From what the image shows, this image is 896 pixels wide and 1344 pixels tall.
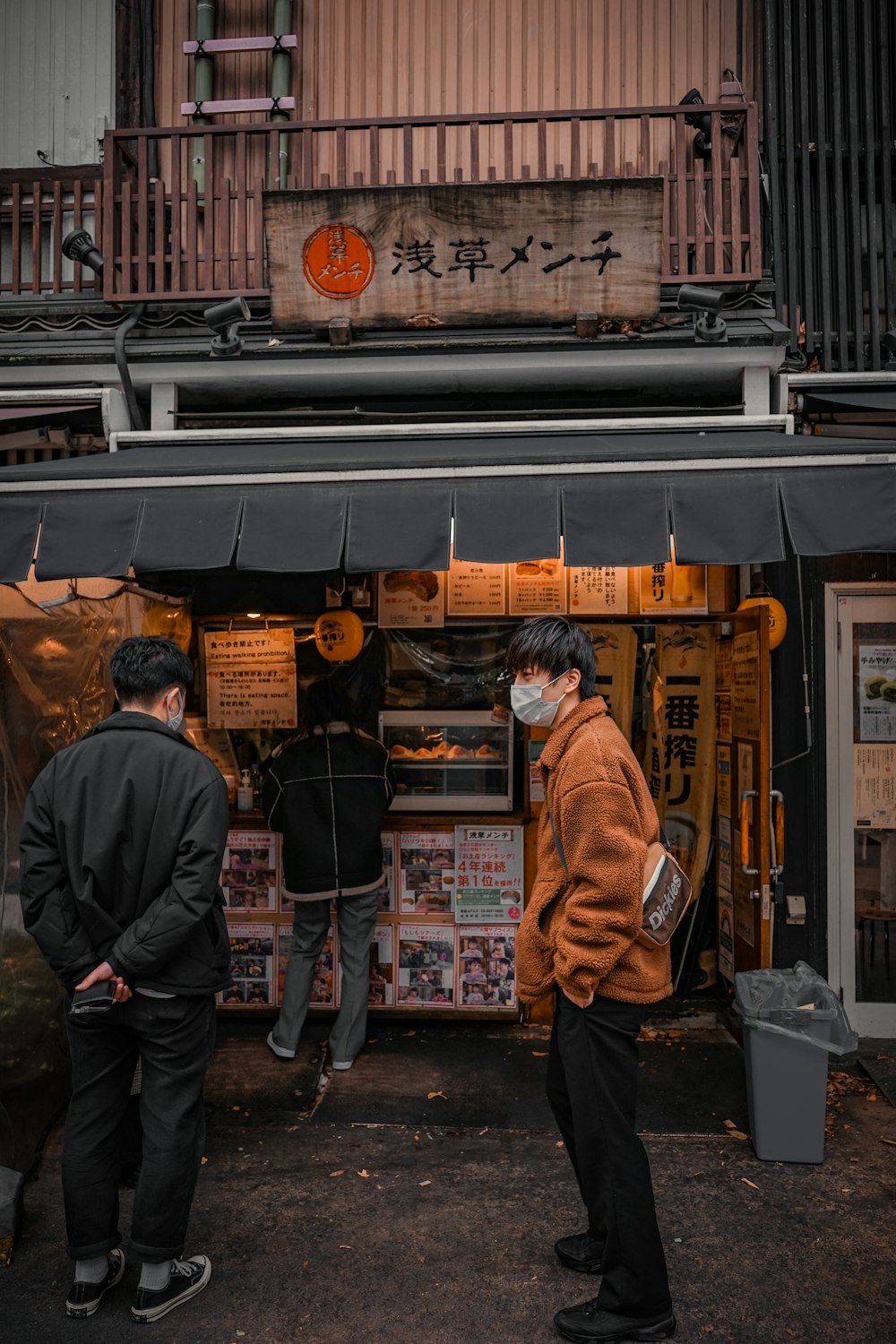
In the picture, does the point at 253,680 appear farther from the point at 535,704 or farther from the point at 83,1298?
the point at 83,1298

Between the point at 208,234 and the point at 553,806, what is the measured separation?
4932 mm

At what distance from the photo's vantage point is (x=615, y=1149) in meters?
3.25

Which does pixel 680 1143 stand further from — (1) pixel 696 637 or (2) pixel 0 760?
(2) pixel 0 760

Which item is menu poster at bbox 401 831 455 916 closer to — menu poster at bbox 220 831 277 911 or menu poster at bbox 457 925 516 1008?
menu poster at bbox 457 925 516 1008

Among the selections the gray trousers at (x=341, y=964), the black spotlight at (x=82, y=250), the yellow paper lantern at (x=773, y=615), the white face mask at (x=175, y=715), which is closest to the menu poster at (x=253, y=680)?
the gray trousers at (x=341, y=964)

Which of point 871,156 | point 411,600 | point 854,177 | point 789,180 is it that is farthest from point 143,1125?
point 871,156

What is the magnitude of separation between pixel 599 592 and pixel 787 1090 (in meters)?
3.51

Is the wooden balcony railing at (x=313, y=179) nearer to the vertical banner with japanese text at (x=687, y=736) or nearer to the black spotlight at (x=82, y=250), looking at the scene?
the black spotlight at (x=82, y=250)

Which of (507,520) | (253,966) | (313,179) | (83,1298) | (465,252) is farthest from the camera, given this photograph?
(253,966)

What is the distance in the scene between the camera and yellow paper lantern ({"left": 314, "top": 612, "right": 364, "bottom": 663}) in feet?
21.9

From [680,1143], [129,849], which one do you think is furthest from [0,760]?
[680,1143]

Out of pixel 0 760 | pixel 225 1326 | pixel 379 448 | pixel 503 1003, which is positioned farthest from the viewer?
pixel 503 1003

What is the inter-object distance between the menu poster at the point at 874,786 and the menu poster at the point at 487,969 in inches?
104

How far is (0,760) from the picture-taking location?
4.68 metres
